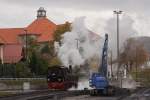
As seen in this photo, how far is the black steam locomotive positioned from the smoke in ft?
6.43

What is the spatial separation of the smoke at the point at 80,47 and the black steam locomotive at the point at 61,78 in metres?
1.96

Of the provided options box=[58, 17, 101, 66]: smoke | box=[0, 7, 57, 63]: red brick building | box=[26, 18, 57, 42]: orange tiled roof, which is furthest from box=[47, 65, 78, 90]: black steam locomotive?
box=[26, 18, 57, 42]: orange tiled roof

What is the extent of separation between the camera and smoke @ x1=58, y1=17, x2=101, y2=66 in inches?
2869

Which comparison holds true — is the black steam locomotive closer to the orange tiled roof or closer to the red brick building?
the red brick building

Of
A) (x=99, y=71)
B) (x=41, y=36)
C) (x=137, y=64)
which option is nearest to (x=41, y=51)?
(x=137, y=64)

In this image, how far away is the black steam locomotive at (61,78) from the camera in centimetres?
Result: 7344

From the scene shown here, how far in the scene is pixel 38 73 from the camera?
10900 cm

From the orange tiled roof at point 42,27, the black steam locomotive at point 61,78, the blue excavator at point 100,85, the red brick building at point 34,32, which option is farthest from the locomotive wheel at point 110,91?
the orange tiled roof at point 42,27

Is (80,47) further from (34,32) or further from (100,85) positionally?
(34,32)

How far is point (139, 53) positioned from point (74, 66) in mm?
62621

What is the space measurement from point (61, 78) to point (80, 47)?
206 inches

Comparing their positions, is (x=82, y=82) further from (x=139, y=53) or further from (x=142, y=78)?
(x=139, y=53)

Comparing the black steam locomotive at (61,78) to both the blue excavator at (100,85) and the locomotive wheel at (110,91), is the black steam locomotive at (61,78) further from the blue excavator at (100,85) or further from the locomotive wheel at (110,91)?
the locomotive wheel at (110,91)

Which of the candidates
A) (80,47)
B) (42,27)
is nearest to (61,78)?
(80,47)
